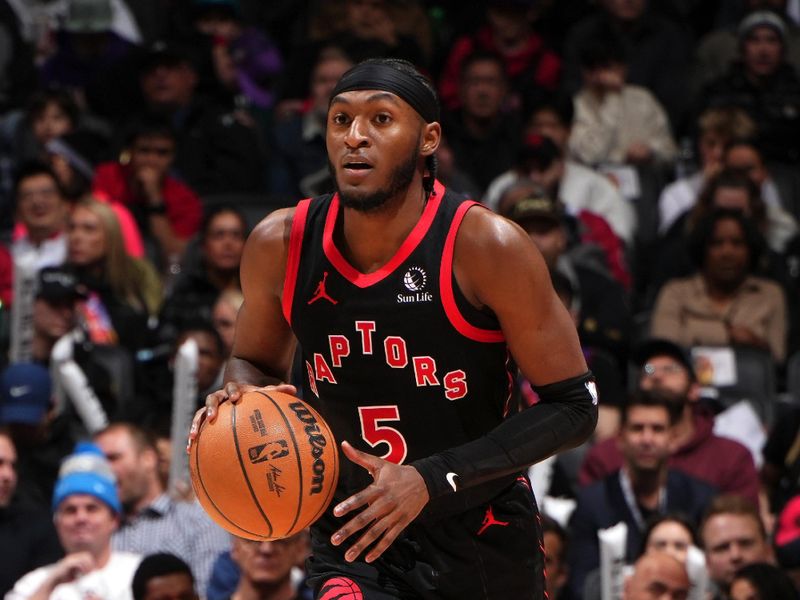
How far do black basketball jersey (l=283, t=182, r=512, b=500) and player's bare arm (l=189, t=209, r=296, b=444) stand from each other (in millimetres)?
77

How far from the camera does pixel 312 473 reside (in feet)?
12.7

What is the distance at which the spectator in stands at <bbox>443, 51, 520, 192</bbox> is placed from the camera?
1056cm

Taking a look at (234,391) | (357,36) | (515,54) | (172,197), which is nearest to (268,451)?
(234,391)

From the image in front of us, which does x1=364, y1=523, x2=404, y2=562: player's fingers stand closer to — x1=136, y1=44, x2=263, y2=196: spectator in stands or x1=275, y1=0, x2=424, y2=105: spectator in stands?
x1=136, y1=44, x2=263, y2=196: spectator in stands

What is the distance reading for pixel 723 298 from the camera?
30.3ft

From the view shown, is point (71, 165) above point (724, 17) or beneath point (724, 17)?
beneath

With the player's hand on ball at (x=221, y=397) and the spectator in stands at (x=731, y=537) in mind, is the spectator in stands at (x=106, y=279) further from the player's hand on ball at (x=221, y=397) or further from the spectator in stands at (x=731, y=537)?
the player's hand on ball at (x=221, y=397)

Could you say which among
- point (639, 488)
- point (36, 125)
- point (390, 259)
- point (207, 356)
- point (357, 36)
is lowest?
point (639, 488)

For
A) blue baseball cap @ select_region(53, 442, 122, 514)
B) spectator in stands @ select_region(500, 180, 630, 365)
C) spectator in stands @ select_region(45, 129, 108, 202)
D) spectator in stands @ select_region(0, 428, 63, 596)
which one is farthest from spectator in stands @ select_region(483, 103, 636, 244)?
spectator in stands @ select_region(0, 428, 63, 596)

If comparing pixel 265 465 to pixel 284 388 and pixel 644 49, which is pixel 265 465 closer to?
pixel 284 388

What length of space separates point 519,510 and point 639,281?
6309 mm

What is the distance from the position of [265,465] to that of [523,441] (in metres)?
0.62

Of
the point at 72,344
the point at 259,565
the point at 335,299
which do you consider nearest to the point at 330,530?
the point at 335,299

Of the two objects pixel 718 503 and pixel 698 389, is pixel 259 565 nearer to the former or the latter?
pixel 718 503
